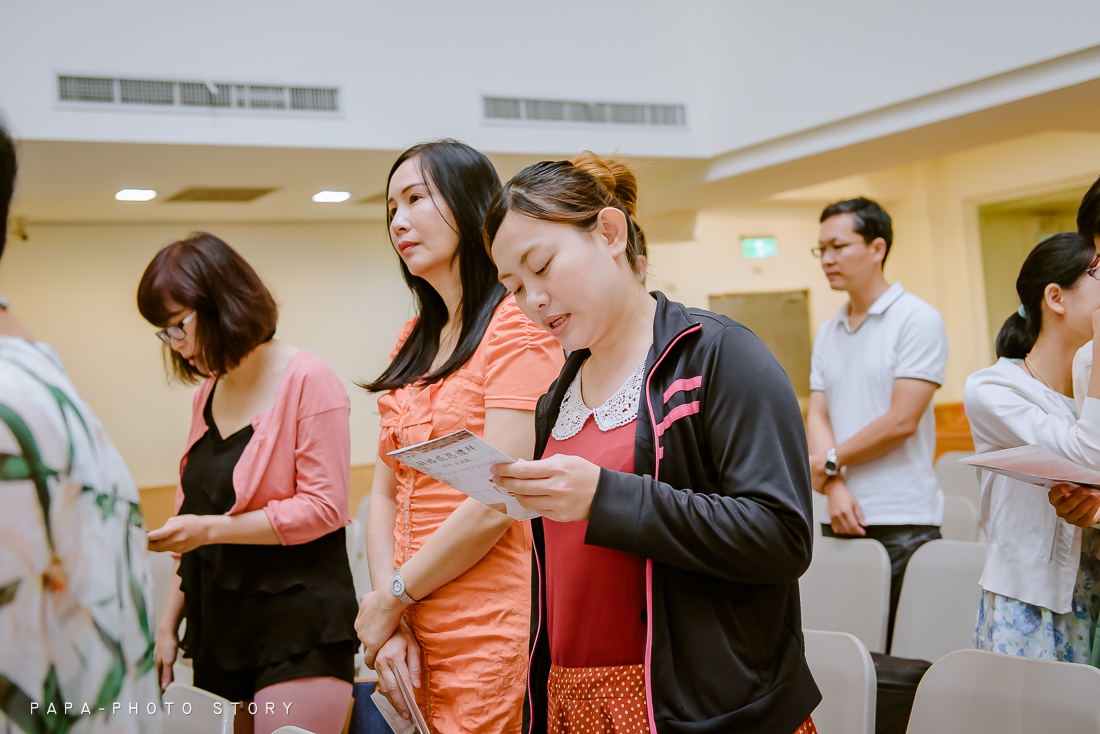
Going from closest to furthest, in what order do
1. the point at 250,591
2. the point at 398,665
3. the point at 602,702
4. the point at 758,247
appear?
the point at 602,702
the point at 398,665
the point at 250,591
the point at 758,247

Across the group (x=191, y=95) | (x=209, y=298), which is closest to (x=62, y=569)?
(x=209, y=298)

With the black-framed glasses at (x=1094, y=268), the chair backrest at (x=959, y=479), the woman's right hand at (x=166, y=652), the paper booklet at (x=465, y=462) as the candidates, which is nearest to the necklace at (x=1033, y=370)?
the black-framed glasses at (x=1094, y=268)

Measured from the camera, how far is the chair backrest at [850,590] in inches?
104

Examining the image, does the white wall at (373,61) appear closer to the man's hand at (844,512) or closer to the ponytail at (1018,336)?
the man's hand at (844,512)

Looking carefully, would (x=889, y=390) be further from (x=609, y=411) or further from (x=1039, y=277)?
(x=609, y=411)

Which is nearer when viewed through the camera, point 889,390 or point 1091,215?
point 1091,215

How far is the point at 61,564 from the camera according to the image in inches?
31.6

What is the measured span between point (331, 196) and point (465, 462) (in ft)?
16.7

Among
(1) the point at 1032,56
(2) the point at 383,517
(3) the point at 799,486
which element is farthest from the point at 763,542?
(1) the point at 1032,56

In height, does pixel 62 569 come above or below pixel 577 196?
below

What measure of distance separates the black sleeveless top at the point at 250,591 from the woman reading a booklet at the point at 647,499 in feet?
2.77

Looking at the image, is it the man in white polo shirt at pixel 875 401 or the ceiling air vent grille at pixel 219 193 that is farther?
the ceiling air vent grille at pixel 219 193

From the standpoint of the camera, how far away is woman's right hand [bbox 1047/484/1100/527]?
69.8 inches

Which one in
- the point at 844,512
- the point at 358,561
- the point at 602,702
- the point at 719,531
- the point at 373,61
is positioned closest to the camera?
the point at 719,531
